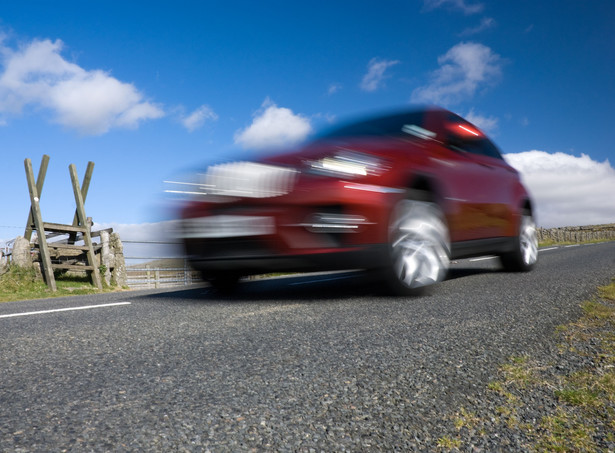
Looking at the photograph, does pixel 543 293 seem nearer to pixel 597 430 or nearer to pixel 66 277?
pixel 597 430

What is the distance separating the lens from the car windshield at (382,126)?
4.40 metres

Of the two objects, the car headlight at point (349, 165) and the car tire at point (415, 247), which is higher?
the car headlight at point (349, 165)

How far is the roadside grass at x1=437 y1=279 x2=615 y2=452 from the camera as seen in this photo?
1.35 m

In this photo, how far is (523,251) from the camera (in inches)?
240

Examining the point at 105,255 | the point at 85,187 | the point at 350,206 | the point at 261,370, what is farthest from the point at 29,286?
the point at 261,370

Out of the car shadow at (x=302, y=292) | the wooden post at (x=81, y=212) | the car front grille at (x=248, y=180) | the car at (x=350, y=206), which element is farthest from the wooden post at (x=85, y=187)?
the car front grille at (x=248, y=180)

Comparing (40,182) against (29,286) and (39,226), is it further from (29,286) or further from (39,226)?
A: (29,286)

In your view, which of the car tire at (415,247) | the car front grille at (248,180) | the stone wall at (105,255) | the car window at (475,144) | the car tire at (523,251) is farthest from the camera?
the stone wall at (105,255)

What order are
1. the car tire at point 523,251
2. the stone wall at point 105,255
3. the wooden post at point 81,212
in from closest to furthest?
the car tire at point 523,251, the stone wall at point 105,255, the wooden post at point 81,212

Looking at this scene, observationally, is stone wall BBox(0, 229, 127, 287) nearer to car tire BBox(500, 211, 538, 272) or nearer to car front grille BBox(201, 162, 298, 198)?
car front grille BBox(201, 162, 298, 198)

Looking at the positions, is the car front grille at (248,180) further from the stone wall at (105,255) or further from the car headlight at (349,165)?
the stone wall at (105,255)

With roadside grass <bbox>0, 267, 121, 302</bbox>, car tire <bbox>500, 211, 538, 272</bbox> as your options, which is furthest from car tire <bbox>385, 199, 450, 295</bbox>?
roadside grass <bbox>0, 267, 121, 302</bbox>

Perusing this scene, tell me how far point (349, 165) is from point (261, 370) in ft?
6.73

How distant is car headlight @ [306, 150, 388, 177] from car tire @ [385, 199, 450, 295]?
1.23 feet
